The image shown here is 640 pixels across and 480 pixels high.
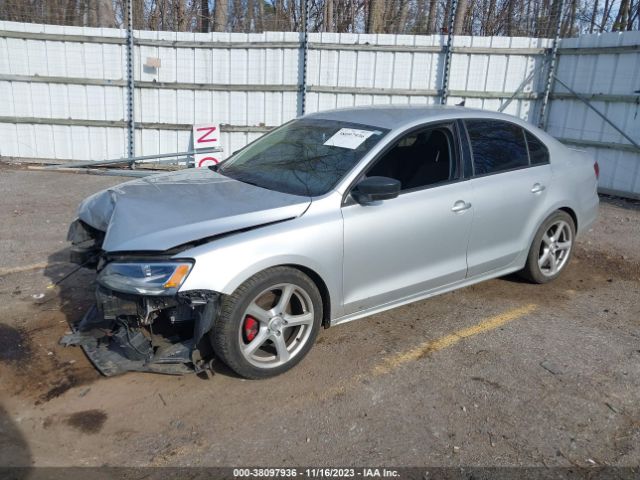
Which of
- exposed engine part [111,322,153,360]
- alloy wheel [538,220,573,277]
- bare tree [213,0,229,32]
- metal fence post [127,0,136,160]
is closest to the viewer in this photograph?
exposed engine part [111,322,153,360]

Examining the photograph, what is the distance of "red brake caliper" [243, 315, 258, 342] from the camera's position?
11.5 ft

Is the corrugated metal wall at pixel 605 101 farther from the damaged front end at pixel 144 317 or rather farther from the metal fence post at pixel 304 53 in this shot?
the damaged front end at pixel 144 317

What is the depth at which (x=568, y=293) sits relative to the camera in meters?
5.25

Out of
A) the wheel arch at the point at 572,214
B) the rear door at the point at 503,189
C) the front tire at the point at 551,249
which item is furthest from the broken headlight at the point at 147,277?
the wheel arch at the point at 572,214

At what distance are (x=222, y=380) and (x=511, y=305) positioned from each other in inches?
104

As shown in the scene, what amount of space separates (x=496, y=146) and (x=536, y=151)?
527mm

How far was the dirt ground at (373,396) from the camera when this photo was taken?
3002mm

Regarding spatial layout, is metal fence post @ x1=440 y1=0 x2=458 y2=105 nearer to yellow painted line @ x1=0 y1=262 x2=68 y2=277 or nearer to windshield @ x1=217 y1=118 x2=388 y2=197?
windshield @ x1=217 y1=118 x2=388 y2=197

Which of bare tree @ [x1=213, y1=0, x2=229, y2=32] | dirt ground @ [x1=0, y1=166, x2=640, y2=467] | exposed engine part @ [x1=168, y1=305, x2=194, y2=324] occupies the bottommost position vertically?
dirt ground @ [x1=0, y1=166, x2=640, y2=467]

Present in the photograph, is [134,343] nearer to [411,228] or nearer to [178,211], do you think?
[178,211]

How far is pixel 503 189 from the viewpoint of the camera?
182 inches

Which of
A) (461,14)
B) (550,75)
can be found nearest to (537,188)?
(550,75)

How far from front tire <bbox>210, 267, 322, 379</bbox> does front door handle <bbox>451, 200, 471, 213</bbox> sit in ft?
4.29

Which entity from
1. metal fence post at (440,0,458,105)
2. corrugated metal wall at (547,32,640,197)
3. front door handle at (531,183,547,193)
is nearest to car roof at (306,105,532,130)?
front door handle at (531,183,547,193)
